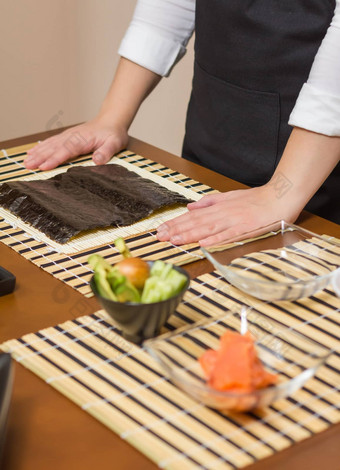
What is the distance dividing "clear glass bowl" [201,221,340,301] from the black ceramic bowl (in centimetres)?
15

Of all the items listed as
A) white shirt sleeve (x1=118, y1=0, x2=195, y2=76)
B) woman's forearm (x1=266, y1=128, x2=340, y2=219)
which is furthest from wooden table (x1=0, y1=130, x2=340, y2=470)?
white shirt sleeve (x1=118, y1=0, x2=195, y2=76)

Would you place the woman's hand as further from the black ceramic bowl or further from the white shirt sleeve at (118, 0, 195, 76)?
the white shirt sleeve at (118, 0, 195, 76)

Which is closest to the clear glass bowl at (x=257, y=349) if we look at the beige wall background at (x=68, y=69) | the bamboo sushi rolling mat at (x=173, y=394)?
the bamboo sushi rolling mat at (x=173, y=394)

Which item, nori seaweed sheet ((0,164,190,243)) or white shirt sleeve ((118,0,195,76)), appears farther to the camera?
white shirt sleeve ((118,0,195,76))

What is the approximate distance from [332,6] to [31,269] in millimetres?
818

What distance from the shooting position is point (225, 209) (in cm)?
130

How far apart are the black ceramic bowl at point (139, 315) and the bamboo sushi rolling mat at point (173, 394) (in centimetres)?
2

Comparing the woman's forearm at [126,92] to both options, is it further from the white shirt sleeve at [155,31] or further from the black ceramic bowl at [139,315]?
the black ceramic bowl at [139,315]

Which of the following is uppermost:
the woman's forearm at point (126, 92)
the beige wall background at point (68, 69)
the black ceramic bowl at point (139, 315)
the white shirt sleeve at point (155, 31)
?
the white shirt sleeve at point (155, 31)

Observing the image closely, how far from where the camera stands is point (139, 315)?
2.88ft

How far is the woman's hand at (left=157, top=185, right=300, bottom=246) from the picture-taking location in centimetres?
125

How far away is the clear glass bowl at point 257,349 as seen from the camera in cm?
76

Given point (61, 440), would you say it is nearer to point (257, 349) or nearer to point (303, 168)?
point (257, 349)

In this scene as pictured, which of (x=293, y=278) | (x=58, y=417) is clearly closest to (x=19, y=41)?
(x=293, y=278)
